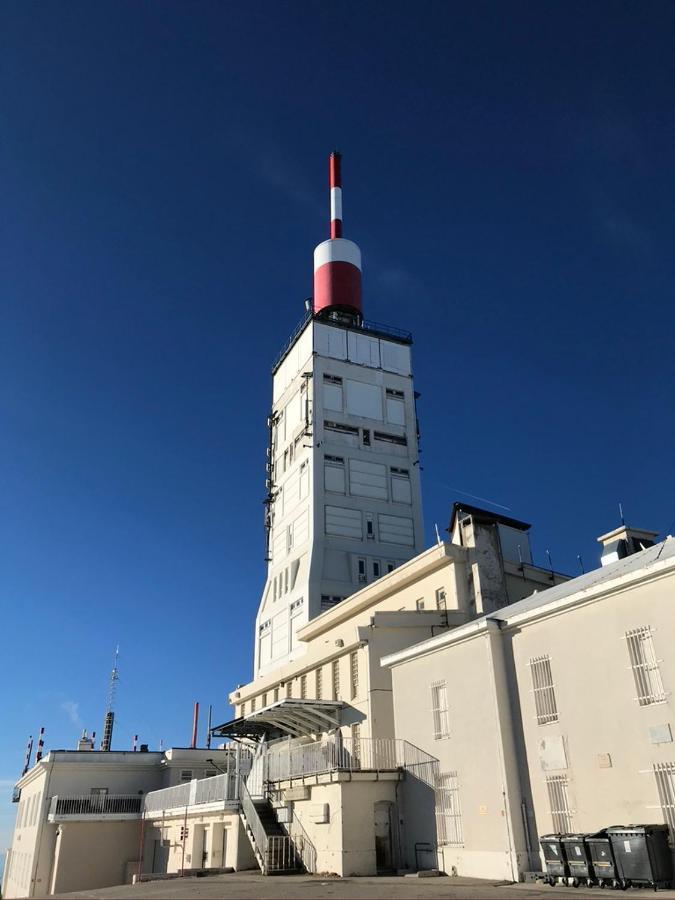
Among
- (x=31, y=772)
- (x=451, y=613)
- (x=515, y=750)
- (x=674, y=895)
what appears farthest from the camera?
(x=31, y=772)

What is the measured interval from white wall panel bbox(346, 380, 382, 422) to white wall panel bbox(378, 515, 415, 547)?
807 cm

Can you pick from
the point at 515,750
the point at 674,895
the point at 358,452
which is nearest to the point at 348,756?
the point at 515,750

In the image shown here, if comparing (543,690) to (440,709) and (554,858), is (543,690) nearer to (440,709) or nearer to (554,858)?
(554,858)

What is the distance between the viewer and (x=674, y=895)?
13.5 metres

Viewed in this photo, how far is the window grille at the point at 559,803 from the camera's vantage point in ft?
56.4

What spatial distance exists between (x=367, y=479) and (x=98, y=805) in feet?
87.3

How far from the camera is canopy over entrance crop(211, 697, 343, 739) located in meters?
29.2

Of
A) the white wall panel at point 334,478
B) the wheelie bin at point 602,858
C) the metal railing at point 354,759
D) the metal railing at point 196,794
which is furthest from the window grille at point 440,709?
the white wall panel at point 334,478

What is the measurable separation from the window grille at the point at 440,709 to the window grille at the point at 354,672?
7.26 metres

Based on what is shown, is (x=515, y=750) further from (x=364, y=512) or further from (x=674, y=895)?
(x=364, y=512)

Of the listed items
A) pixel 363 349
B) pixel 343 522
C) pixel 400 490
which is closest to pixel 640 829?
pixel 343 522

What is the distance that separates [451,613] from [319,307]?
126ft

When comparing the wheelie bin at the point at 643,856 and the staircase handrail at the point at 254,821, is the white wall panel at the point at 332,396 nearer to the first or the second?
the staircase handrail at the point at 254,821

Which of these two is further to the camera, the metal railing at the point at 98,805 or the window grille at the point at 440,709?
the metal railing at the point at 98,805
